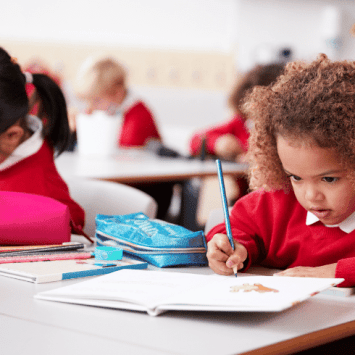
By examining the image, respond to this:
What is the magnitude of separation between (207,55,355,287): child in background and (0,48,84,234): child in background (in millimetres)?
457

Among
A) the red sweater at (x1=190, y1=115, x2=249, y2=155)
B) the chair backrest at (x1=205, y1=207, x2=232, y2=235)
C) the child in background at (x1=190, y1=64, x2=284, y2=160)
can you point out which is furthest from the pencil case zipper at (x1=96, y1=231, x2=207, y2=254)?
the red sweater at (x1=190, y1=115, x2=249, y2=155)

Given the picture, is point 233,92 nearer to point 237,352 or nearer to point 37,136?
point 37,136

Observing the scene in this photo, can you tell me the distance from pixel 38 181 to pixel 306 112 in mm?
746

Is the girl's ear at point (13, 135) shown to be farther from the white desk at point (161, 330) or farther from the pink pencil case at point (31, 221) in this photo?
the white desk at point (161, 330)

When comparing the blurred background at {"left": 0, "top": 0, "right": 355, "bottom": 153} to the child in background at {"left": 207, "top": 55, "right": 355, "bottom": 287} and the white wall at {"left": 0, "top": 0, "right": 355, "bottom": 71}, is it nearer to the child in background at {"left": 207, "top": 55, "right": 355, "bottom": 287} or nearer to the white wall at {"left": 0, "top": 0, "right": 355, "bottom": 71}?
the white wall at {"left": 0, "top": 0, "right": 355, "bottom": 71}

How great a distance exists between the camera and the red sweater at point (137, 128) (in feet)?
11.2

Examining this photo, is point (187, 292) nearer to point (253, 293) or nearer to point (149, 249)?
point (253, 293)

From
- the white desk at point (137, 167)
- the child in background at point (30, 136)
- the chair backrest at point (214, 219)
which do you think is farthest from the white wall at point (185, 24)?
the chair backrest at point (214, 219)

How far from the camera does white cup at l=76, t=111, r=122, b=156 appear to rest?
8.48ft

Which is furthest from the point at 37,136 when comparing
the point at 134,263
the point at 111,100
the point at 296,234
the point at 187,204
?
the point at 111,100

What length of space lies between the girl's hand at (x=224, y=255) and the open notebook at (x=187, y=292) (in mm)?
80

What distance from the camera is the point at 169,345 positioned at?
601mm

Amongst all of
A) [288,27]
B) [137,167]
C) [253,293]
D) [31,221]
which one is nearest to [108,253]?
[31,221]

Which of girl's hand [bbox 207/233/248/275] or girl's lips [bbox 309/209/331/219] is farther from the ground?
girl's lips [bbox 309/209/331/219]
